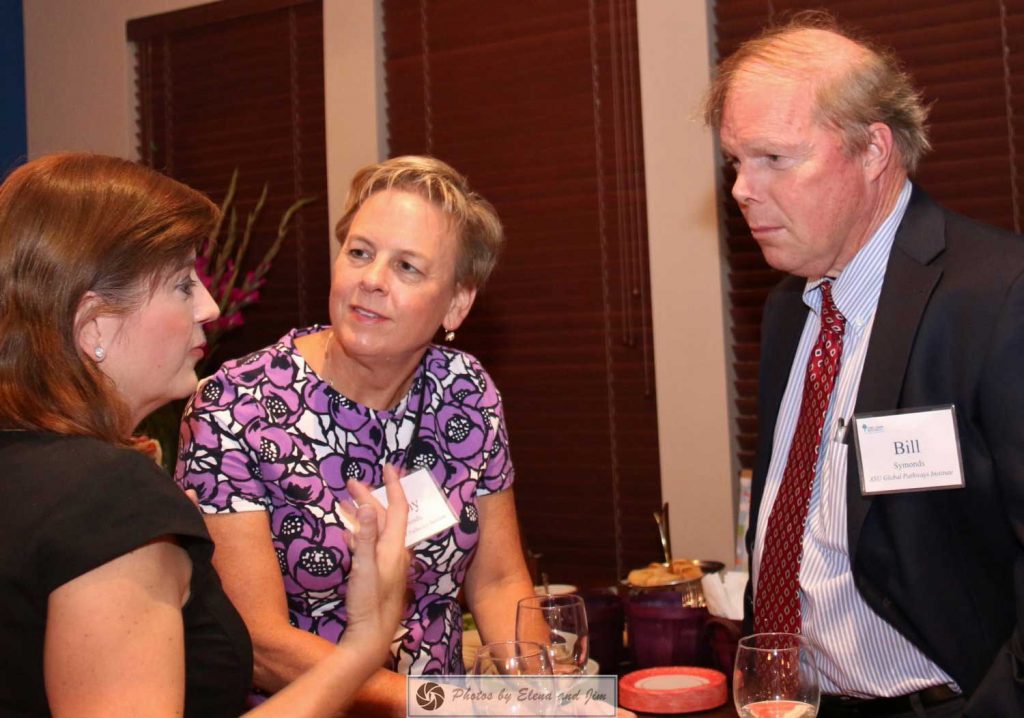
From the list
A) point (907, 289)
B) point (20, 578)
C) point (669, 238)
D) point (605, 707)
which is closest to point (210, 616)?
point (20, 578)

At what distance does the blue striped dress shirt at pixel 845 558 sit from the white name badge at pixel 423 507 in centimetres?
59

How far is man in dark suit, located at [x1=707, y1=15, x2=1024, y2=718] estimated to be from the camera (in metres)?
1.66

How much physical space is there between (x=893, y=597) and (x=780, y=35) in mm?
1029

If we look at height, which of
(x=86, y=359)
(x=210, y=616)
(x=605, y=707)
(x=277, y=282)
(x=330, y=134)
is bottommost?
(x=605, y=707)

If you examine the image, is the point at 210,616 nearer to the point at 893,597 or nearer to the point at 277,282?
the point at 893,597

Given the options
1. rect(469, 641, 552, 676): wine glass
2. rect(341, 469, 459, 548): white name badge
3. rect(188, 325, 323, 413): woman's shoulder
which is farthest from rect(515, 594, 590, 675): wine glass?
rect(188, 325, 323, 413): woman's shoulder

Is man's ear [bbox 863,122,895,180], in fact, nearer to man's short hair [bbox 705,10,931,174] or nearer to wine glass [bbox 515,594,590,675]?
man's short hair [bbox 705,10,931,174]

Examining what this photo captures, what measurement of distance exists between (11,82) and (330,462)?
143 inches

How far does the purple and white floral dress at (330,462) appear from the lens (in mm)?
1893

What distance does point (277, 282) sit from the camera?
430 centimetres

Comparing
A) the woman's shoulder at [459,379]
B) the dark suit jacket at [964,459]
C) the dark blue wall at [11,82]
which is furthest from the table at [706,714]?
the dark blue wall at [11,82]

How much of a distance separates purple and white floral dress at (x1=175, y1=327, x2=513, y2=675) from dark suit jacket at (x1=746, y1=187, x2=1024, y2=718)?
742 mm

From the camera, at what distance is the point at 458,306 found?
2186 millimetres

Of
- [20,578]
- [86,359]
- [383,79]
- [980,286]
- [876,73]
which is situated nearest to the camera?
[20,578]
